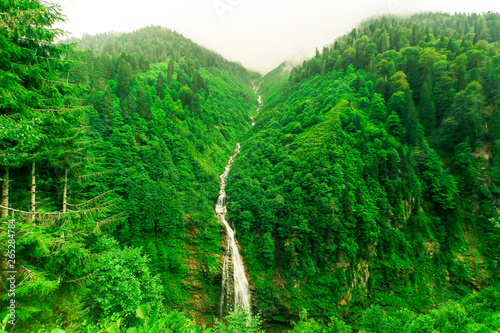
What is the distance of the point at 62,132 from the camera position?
931 cm

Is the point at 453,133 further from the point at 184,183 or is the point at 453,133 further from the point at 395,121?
the point at 184,183

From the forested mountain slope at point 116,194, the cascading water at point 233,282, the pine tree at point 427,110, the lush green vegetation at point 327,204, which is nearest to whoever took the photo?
the forested mountain slope at point 116,194

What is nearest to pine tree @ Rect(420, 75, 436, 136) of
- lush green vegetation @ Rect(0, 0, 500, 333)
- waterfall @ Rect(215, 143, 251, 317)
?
lush green vegetation @ Rect(0, 0, 500, 333)

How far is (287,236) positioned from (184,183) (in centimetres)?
2140

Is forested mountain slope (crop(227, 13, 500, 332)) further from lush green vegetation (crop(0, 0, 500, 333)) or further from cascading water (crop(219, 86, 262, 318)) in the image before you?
cascading water (crop(219, 86, 262, 318))

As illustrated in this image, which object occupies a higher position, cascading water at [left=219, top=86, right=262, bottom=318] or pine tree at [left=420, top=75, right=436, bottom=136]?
pine tree at [left=420, top=75, right=436, bottom=136]

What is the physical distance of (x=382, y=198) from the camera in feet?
115

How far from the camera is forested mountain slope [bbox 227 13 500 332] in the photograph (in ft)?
101

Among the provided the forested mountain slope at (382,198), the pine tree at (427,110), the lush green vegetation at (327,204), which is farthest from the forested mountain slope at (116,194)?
the pine tree at (427,110)

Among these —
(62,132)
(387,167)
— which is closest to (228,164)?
(387,167)

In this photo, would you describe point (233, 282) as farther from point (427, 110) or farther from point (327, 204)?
point (427, 110)

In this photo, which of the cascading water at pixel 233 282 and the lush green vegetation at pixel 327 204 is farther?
the cascading water at pixel 233 282

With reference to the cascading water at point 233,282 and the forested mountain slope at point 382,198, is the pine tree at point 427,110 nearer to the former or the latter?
the forested mountain slope at point 382,198

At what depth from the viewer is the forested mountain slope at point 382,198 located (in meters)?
30.7
